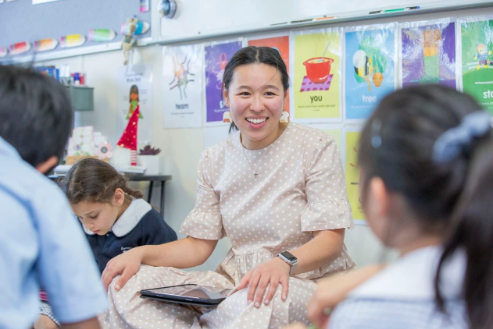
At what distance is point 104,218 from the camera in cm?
200

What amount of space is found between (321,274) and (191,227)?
17.8 inches

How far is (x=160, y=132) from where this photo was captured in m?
2.99

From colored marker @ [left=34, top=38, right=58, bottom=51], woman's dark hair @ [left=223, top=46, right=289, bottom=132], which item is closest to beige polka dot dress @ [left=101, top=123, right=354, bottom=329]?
woman's dark hair @ [left=223, top=46, right=289, bottom=132]

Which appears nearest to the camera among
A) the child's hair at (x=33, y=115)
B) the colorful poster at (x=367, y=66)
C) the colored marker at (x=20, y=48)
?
the child's hair at (x=33, y=115)

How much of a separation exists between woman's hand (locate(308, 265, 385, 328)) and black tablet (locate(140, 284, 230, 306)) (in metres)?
0.70

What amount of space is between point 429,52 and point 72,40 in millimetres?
2113

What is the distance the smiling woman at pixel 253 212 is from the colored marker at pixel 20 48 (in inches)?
86.0

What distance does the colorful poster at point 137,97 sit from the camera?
9.90 feet

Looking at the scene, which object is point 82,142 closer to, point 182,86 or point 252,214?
point 182,86

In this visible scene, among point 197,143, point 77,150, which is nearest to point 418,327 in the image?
point 197,143

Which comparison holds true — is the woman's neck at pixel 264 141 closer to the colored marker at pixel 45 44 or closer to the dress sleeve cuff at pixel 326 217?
the dress sleeve cuff at pixel 326 217

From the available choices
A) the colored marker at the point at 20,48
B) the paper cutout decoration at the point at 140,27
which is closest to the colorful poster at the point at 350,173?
the paper cutout decoration at the point at 140,27

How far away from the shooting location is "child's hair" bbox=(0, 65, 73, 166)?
899mm

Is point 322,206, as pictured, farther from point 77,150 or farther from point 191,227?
point 77,150
